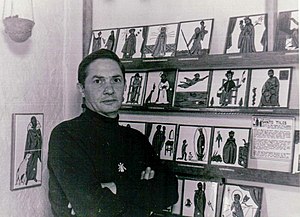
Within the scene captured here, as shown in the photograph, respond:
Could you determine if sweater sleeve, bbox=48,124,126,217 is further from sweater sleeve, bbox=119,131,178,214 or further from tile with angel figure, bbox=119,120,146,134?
tile with angel figure, bbox=119,120,146,134

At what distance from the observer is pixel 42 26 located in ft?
4.18

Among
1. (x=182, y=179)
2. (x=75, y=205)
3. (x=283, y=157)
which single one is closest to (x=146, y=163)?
(x=182, y=179)

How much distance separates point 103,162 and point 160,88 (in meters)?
0.26

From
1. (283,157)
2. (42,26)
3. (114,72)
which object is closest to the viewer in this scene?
(283,157)

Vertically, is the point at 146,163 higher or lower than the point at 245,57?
lower

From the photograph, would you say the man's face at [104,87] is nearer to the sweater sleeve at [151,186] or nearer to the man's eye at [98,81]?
the man's eye at [98,81]

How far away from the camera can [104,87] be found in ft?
3.70

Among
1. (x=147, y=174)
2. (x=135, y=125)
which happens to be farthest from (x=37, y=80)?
(x=147, y=174)

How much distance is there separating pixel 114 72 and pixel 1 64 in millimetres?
303

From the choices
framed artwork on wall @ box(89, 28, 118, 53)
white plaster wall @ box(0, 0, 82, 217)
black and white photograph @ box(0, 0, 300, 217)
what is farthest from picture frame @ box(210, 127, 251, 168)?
white plaster wall @ box(0, 0, 82, 217)

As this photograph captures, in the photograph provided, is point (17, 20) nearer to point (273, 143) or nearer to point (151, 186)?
point (151, 186)

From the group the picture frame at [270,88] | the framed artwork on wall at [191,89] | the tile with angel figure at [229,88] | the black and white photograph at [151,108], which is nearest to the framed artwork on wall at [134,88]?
the black and white photograph at [151,108]

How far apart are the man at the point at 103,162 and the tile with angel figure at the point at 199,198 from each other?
0.05m

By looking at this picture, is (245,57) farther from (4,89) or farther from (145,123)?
→ (4,89)
